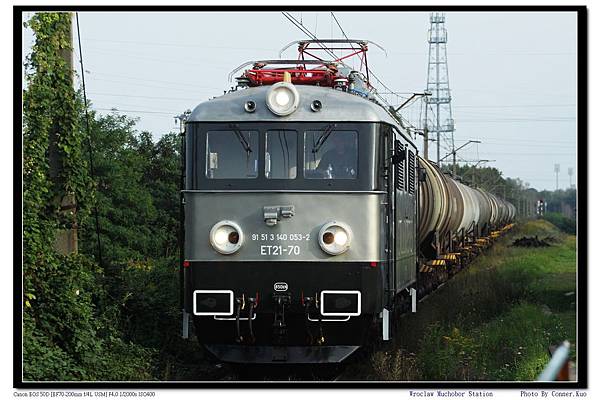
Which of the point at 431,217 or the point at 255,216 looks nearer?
the point at 255,216

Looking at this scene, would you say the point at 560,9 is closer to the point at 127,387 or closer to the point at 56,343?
the point at 127,387

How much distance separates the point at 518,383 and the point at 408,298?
6490mm

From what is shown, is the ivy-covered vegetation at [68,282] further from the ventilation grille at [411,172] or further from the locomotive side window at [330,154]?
the ventilation grille at [411,172]

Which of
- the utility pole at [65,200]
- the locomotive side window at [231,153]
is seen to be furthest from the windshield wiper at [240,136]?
the utility pole at [65,200]

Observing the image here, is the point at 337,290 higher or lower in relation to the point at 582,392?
higher

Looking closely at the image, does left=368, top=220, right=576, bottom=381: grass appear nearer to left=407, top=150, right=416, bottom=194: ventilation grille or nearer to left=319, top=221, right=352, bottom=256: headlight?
left=319, top=221, right=352, bottom=256: headlight

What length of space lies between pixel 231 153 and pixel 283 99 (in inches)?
31.1

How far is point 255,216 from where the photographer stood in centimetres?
1034

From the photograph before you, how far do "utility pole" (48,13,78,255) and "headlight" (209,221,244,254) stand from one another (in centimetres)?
315

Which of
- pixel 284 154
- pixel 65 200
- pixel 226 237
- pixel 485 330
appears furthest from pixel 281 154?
pixel 485 330

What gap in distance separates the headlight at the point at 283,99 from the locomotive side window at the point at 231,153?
34 cm

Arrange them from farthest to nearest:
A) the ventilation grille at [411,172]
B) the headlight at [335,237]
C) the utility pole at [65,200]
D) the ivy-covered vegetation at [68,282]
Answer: the ventilation grille at [411,172] → the utility pole at [65,200] → the ivy-covered vegetation at [68,282] → the headlight at [335,237]

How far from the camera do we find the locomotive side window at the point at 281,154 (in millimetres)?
10477

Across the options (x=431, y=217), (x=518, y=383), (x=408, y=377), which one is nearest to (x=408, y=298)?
(x=431, y=217)
